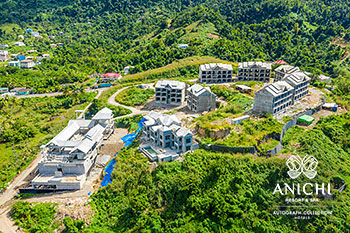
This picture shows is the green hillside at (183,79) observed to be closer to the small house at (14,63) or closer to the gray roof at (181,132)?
the gray roof at (181,132)

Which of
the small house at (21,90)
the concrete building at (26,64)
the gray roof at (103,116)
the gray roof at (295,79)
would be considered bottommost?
the small house at (21,90)

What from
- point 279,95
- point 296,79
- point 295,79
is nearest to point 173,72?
point 295,79

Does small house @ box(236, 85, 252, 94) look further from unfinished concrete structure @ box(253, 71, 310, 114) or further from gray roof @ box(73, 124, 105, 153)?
gray roof @ box(73, 124, 105, 153)

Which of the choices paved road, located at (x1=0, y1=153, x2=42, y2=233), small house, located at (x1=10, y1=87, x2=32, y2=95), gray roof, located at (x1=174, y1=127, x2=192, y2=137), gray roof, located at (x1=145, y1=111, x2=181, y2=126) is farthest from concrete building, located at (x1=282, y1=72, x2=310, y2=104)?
small house, located at (x1=10, y1=87, x2=32, y2=95)

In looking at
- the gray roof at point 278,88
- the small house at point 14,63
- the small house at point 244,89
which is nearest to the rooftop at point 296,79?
the gray roof at point 278,88

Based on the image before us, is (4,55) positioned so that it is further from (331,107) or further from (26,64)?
(331,107)

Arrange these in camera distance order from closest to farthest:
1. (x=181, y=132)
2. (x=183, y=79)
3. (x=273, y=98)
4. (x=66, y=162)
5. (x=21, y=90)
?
(x=66, y=162), (x=181, y=132), (x=273, y=98), (x=183, y=79), (x=21, y=90)

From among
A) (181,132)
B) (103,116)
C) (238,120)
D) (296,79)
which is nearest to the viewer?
(181,132)

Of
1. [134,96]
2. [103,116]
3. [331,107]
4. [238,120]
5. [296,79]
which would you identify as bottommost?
[134,96]
